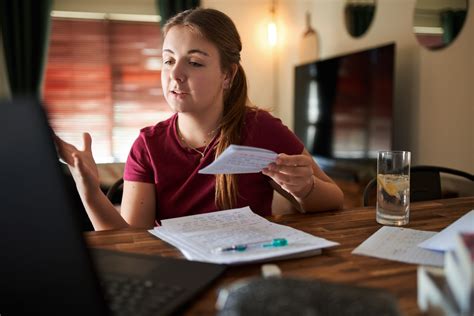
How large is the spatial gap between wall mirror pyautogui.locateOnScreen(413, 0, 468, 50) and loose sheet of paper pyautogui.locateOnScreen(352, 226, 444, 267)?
6.06ft

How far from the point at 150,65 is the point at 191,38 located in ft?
10.2

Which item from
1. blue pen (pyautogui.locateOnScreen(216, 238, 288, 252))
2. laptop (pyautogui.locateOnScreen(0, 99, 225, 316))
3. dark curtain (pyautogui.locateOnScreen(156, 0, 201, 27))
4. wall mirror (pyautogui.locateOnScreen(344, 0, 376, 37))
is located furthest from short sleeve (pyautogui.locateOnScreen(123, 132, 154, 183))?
dark curtain (pyautogui.locateOnScreen(156, 0, 201, 27))

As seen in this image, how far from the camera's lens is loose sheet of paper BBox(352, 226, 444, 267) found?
725 millimetres

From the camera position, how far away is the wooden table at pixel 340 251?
0.60 meters

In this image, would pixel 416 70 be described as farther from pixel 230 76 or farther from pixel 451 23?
pixel 230 76

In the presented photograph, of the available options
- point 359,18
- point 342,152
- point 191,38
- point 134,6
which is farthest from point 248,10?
point 191,38

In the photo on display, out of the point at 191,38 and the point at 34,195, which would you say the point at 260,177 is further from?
the point at 34,195

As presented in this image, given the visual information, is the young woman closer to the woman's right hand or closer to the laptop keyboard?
the woman's right hand

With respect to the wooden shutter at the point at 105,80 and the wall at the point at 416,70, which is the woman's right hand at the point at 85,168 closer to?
the wall at the point at 416,70

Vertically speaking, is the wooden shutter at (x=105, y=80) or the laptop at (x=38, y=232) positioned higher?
the wooden shutter at (x=105, y=80)

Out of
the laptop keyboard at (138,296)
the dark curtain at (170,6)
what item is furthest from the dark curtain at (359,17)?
the laptop keyboard at (138,296)

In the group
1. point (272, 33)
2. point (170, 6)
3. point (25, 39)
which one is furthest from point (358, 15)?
point (25, 39)

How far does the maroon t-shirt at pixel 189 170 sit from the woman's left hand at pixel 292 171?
268mm

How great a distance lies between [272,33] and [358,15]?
1.42 meters
